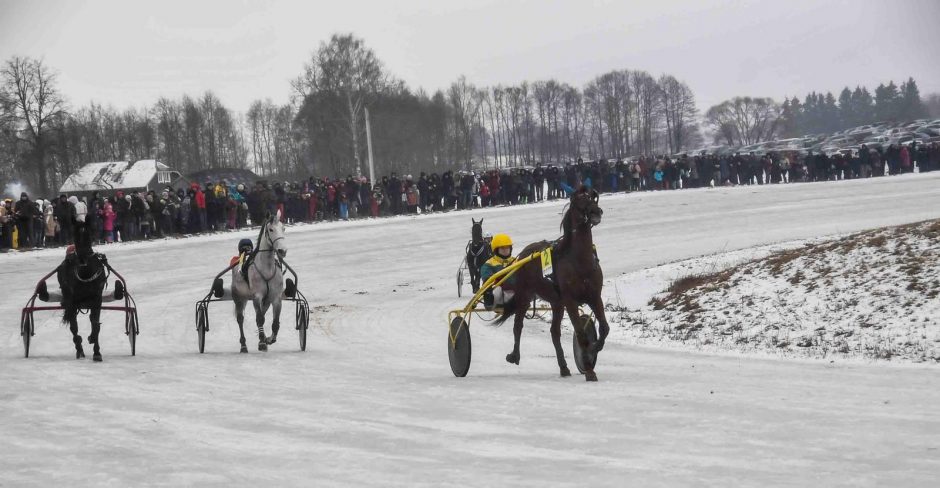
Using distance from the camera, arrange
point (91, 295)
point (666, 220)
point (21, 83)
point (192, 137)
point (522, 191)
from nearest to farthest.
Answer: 1. point (91, 295)
2. point (666, 220)
3. point (522, 191)
4. point (21, 83)
5. point (192, 137)

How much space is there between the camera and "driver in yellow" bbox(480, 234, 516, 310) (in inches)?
468

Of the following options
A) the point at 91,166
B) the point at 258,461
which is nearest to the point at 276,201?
the point at 258,461

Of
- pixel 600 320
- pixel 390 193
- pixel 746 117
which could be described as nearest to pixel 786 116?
pixel 746 117

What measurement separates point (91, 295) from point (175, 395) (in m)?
4.11

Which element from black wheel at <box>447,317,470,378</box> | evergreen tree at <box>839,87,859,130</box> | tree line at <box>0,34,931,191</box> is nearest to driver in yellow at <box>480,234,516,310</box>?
black wheel at <box>447,317,470,378</box>

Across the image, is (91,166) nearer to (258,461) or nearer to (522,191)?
(522,191)

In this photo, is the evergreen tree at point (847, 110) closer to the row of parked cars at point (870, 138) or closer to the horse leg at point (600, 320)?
the row of parked cars at point (870, 138)

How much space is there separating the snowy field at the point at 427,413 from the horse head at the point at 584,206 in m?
1.56

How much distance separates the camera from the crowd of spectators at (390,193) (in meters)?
34.6

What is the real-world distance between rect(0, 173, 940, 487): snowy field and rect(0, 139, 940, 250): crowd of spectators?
31.1ft

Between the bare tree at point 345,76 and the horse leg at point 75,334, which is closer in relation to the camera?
the horse leg at point 75,334

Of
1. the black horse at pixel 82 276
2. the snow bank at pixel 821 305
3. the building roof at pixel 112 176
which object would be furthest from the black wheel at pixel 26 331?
the building roof at pixel 112 176

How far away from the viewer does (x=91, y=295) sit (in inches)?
576

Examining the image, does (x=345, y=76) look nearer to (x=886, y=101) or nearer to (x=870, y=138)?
(x=870, y=138)
